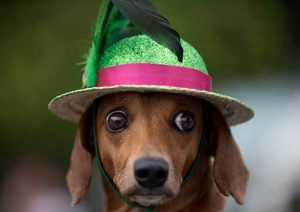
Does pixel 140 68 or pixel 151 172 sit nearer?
pixel 151 172

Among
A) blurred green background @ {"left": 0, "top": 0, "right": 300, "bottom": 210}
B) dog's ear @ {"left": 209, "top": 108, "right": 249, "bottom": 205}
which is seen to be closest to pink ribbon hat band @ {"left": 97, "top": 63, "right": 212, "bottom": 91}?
dog's ear @ {"left": 209, "top": 108, "right": 249, "bottom": 205}

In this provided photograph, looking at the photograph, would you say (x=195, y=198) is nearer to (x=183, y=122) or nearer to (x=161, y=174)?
(x=183, y=122)

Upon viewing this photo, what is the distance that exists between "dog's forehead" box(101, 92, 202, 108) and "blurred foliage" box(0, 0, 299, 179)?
268 cm

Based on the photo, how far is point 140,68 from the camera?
2592 mm

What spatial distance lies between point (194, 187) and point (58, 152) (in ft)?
9.66

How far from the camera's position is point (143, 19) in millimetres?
2479

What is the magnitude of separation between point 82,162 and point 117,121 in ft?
0.97

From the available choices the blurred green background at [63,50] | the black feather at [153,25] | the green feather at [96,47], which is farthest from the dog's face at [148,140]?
the blurred green background at [63,50]

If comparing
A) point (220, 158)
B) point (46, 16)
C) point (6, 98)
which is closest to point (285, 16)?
point (46, 16)

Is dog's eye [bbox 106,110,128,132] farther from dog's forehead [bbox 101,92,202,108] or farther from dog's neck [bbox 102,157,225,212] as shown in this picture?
dog's neck [bbox 102,157,225,212]

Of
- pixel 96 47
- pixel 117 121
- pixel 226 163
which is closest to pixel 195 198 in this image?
pixel 226 163

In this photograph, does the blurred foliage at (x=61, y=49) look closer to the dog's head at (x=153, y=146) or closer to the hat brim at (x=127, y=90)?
the hat brim at (x=127, y=90)

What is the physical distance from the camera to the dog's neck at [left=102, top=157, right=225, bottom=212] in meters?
2.81

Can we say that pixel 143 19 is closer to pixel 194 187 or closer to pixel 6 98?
pixel 194 187
